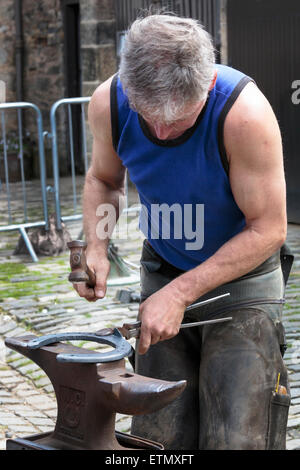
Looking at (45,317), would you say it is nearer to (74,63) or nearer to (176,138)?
(176,138)

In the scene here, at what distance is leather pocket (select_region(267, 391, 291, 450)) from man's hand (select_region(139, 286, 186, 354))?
0.47 metres

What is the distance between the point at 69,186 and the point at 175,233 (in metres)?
11.3

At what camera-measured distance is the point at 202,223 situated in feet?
10.6

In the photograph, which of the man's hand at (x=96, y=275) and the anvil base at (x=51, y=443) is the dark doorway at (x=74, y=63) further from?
the anvil base at (x=51, y=443)

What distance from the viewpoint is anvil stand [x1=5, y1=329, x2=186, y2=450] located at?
266 cm

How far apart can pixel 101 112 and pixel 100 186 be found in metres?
0.39

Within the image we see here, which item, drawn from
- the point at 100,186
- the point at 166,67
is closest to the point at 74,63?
the point at 100,186

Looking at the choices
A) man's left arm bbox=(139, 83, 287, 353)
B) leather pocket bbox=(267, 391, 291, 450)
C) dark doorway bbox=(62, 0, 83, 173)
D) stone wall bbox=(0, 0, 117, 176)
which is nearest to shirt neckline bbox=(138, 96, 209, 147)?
man's left arm bbox=(139, 83, 287, 353)

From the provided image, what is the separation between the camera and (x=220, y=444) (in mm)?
3105

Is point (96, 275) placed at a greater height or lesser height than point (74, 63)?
greater

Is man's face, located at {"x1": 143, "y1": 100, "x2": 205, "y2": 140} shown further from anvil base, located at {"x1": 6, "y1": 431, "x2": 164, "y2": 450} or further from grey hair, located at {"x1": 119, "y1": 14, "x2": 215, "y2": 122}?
anvil base, located at {"x1": 6, "y1": 431, "x2": 164, "y2": 450}

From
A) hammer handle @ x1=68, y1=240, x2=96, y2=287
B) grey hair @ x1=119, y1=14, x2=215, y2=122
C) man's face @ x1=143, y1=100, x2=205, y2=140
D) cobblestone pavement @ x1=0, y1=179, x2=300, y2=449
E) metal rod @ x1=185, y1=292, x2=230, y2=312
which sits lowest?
cobblestone pavement @ x1=0, y1=179, x2=300, y2=449

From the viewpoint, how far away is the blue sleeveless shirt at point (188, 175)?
304 centimetres

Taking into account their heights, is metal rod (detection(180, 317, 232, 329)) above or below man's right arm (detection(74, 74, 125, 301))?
below
